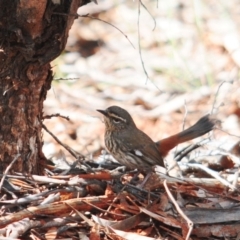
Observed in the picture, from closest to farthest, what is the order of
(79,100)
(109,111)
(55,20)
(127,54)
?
(55,20), (109,111), (79,100), (127,54)

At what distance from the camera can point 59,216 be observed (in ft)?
18.9

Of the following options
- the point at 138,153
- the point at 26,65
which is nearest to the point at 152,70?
the point at 138,153

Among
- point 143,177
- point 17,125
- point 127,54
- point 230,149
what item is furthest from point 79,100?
point 17,125

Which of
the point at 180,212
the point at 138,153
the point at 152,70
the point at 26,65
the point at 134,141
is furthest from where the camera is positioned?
the point at 152,70

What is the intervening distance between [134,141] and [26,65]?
201cm

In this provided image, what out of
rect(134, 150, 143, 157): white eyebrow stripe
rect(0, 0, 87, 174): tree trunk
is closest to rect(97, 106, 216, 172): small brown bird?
rect(134, 150, 143, 157): white eyebrow stripe

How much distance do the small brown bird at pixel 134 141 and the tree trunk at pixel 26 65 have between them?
128 cm

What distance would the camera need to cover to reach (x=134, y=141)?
751 centimetres

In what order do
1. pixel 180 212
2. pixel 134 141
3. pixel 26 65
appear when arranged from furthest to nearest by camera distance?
1. pixel 134 141
2. pixel 26 65
3. pixel 180 212

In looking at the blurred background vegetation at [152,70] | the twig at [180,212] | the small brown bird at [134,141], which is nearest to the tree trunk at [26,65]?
the twig at [180,212]

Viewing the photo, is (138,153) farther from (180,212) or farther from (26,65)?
(26,65)

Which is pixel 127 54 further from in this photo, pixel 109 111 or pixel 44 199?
pixel 44 199

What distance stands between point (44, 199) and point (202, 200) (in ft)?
4.27

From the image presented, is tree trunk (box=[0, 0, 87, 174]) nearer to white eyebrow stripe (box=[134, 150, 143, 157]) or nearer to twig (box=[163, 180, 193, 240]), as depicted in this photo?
twig (box=[163, 180, 193, 240])
